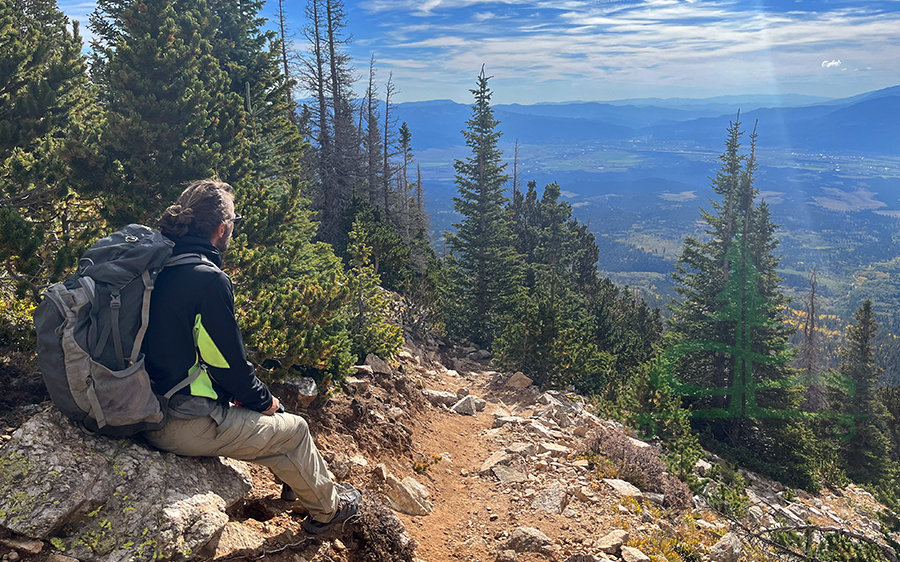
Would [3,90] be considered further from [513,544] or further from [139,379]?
[513,544]

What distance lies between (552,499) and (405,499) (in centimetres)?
164

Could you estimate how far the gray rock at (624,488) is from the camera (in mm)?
5996

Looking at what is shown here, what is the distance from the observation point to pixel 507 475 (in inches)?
250

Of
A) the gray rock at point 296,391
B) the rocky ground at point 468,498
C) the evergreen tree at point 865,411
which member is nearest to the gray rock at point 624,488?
the rocky ground at point 468,498

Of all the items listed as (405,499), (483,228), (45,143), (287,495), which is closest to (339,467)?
(405,499)

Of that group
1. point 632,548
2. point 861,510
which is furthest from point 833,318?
point 632,548

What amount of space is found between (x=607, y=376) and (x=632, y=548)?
11001mm

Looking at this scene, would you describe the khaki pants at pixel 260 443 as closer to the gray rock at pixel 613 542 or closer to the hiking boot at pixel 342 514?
the hiking boot at pixel 342 514

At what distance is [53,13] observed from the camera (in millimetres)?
13109

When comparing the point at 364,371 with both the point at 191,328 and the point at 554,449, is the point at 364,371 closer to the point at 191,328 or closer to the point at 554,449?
the point at 554,449

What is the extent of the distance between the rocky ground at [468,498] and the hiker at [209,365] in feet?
2.07

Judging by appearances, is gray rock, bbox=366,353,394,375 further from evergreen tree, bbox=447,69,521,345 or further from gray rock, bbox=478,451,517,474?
evergreen tree, bbox=447,69,521,345

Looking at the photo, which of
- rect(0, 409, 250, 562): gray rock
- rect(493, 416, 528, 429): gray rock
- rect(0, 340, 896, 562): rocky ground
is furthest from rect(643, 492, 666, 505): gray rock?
rect(0, 409, 250, 562): gray rock

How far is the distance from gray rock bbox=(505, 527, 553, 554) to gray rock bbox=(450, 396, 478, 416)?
447cm
